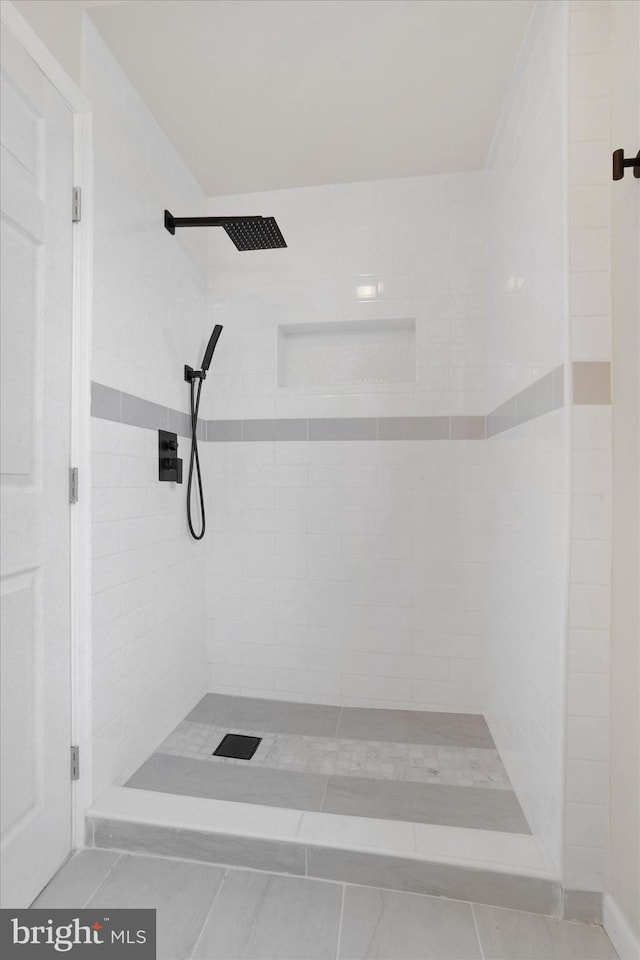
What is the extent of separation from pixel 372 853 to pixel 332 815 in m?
0.18

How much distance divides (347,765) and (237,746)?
0.45 meters

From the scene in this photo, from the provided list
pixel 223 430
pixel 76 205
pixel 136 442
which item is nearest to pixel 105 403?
pixel 136 442

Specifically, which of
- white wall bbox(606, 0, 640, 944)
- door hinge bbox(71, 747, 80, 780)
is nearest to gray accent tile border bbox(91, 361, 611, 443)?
white wall bbox(606, 0, 640, 944)

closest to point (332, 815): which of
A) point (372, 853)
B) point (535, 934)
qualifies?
point (372, 853)

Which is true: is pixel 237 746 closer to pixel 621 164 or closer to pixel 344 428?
pixel 344 428

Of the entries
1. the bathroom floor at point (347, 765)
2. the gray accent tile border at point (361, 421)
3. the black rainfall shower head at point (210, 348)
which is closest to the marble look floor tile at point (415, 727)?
the bathroom floor at point (347, 765)

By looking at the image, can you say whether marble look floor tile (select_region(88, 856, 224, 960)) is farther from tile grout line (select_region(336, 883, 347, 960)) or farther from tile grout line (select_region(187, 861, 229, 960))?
tile grout line (select_region(336, 883, 347, 960))

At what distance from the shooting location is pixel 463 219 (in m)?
2.34

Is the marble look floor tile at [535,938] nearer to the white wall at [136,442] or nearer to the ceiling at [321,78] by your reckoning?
the white wall at [136,442]

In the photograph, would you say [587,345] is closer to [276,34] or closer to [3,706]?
[276,34]

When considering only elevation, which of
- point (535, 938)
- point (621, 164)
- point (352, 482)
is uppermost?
point (621, 164)

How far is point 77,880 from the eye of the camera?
4.56 ft

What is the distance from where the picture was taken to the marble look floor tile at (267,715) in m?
2.16

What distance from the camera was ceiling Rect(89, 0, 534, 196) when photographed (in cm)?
157
